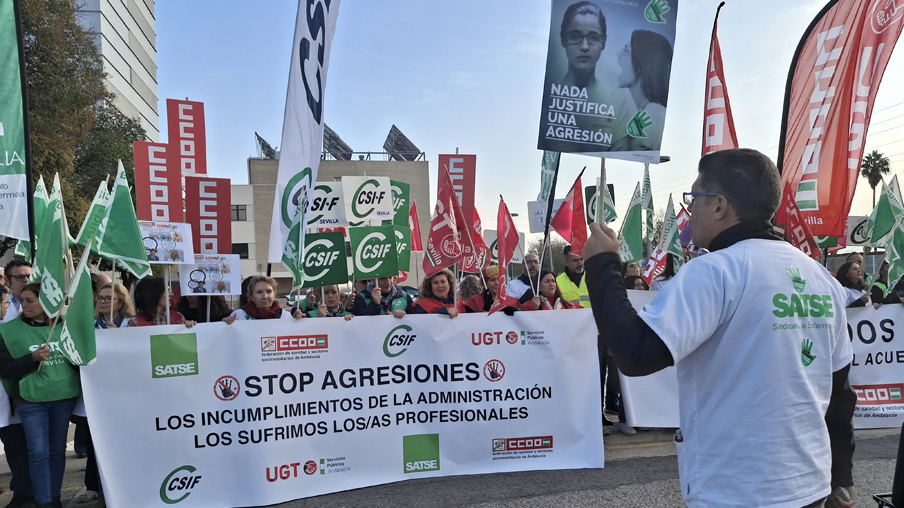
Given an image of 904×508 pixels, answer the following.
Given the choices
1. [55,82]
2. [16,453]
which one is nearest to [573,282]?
[16,453]

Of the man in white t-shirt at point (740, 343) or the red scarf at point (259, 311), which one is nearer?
the man in white t-shirt at point (740, 343)

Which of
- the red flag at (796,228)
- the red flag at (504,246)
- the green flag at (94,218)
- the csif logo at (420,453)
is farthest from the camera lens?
the red flag at (796,228)

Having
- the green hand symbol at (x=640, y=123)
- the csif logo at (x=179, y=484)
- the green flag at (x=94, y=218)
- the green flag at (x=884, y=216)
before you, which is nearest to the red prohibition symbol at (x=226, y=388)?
the csif logo at (x=179, y=484)

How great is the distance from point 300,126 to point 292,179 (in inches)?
16.9

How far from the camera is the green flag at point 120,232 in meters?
4.79

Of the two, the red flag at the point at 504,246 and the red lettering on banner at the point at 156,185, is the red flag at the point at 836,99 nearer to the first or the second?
the red flag at the point at 504,246

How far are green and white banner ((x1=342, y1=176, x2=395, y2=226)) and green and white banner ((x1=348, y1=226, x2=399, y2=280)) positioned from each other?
320 centimetres

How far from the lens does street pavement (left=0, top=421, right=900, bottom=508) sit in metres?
4.69

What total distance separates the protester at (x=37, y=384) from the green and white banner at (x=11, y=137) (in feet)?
1.80

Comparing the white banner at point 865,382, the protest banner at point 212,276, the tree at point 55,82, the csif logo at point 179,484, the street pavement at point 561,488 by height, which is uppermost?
the tree at point 55,82

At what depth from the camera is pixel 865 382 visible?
6477 millimetres

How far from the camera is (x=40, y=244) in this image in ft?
15.2

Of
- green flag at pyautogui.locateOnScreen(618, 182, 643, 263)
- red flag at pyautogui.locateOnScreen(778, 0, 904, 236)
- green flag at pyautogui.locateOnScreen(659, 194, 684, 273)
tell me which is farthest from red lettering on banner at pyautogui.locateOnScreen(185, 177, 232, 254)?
green flag at pyautogui.locateOnScreen(618, 182, 643, 263)

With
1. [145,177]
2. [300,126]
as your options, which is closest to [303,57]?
[300,126]
